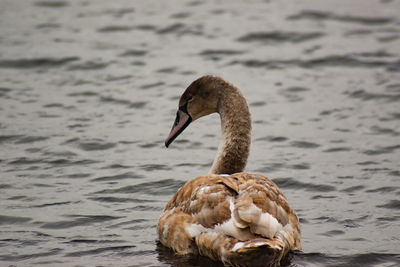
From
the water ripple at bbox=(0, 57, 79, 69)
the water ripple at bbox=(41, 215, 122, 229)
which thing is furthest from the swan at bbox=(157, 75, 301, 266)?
the water ripple at bbox=(0, 57, 79, 69)

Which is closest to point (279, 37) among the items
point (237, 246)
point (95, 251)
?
point (95, 251)

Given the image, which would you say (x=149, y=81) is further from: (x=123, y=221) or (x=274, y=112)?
(x=123, y=221)

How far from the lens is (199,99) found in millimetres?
8141

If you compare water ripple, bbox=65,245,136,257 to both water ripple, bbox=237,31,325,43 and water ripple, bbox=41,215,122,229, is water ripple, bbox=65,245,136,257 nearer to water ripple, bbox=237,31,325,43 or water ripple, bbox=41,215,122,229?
water ripple, bbox=41,215,122,229

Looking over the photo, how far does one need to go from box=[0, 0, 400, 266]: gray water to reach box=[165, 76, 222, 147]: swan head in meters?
1.01

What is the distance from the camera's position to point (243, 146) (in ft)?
25.2

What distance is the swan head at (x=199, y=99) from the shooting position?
8.02 metres

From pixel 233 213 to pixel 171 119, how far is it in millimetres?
5504

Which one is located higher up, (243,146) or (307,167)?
(243,146)

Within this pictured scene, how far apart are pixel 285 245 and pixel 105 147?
4.66 m

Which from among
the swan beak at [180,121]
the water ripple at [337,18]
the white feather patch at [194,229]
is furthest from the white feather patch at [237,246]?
the water ripple at [337,18]

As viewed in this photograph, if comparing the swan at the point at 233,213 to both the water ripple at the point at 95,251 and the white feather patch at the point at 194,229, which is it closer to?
the white feather patch at the point at 194,229

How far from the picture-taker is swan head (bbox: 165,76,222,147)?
26.3ft

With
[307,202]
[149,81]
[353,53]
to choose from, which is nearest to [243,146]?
[307,202]
